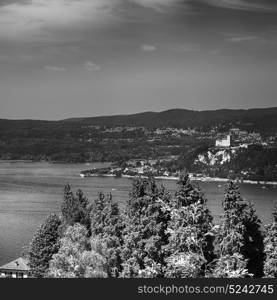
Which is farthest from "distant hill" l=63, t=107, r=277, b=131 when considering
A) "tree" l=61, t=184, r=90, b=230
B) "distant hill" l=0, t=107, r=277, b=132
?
"tree" l=61, t=184, r=90, b=230

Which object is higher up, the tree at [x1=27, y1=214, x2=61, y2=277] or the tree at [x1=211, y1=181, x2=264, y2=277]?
the tree at [x1=211, y1=181, x2=264, y2=277]

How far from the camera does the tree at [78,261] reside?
168 inches

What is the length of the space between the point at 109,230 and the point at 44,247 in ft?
6.20

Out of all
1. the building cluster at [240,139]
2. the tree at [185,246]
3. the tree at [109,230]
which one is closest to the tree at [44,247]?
the tree at [109,230]

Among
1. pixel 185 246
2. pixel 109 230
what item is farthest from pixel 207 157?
pixel 185 246

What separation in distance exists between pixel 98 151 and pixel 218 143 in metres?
9.34

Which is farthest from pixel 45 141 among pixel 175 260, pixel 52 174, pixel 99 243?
pixel 175 260

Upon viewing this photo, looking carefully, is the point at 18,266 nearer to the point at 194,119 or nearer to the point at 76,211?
the point at 76,211

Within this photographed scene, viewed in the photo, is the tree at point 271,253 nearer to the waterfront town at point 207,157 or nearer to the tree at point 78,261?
the tree at point 78,261

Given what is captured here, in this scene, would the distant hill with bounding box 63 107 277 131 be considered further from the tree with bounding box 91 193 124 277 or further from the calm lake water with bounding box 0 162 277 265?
the tree with bounding box 91 193 124 277

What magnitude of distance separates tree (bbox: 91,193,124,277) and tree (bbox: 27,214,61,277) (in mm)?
1110

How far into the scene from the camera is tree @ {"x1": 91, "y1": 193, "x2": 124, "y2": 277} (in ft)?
16.9

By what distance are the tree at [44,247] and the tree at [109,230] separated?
1.11 metres

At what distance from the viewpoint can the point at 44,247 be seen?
291 inches
